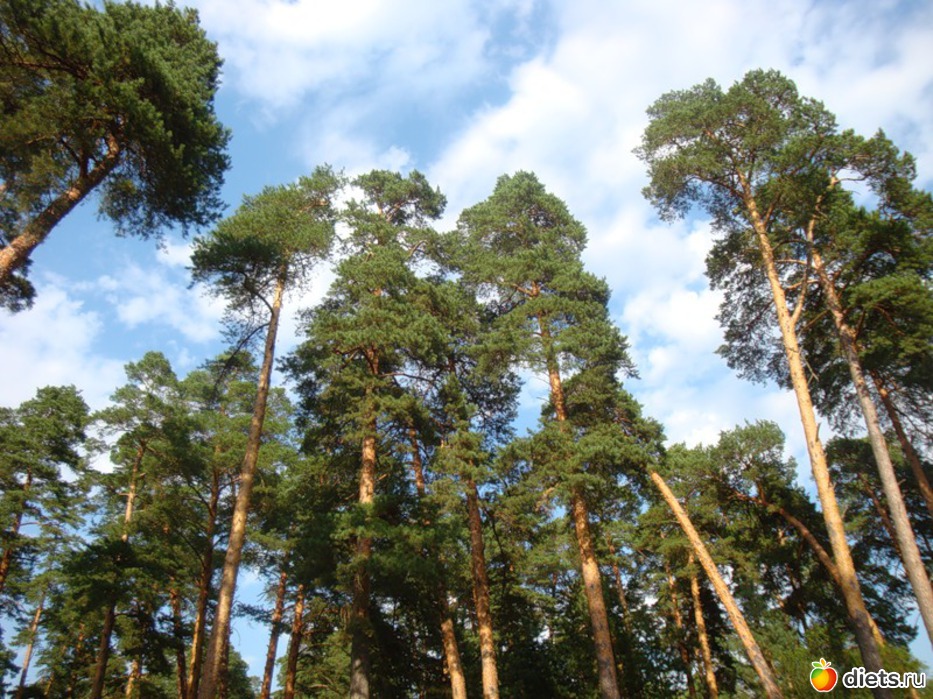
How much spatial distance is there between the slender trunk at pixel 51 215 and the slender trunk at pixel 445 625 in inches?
369

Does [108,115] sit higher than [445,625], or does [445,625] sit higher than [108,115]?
[108,115]

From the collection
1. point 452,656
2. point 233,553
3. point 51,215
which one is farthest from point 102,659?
point 51,215

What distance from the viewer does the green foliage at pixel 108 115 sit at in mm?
9312

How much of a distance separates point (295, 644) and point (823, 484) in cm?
1740

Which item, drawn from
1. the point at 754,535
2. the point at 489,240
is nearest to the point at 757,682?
the point at 754,535

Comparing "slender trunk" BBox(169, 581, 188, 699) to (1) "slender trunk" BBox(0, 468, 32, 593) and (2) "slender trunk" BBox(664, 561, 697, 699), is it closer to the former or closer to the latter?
(1) "slender trunk" BBox(0, 468, 32, 593)

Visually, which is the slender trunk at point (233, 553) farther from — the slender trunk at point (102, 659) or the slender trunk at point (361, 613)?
the slender trunk at point (102, 659)

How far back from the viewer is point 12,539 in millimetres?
20062

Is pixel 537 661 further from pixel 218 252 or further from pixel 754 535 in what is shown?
pixel 218 252

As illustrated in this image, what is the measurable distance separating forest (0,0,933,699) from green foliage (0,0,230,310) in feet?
0.20

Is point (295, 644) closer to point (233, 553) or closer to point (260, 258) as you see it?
point (233, 553)

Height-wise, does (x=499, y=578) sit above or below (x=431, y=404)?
below

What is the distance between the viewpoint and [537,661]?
1898 cm

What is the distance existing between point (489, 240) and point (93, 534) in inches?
790
